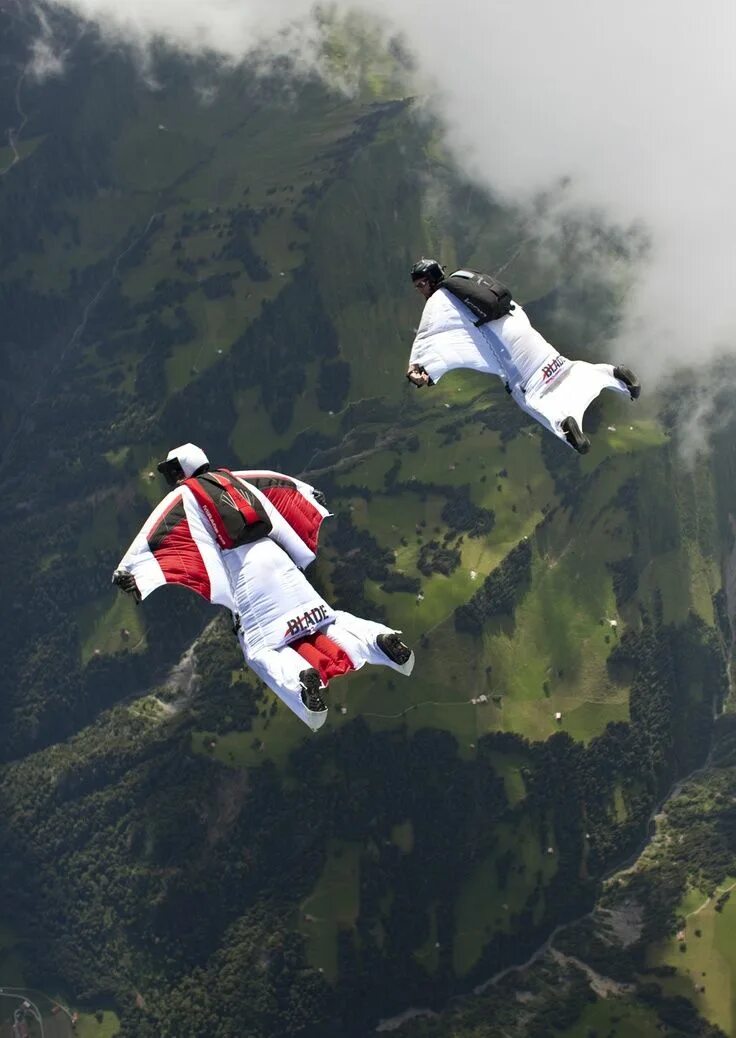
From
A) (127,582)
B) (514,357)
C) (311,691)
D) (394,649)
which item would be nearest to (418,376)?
(514,357)

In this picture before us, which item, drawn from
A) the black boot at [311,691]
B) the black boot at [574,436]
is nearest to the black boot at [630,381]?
the black boot at [574,436]

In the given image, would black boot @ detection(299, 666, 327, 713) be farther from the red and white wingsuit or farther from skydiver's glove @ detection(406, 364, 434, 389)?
skydiver's glove @ detection(406, 364, 434, 389)

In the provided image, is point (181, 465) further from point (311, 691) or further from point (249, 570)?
point (311, 691)

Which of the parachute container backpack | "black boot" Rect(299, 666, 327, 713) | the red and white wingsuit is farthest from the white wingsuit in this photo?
"black boot" Rect(299, 666, 327, 713)

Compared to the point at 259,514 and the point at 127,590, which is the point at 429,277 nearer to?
the point at 259,514

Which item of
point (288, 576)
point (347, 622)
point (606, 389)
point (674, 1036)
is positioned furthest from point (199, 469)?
point (674, 1036)
